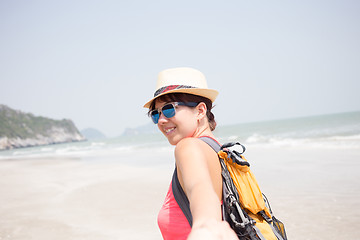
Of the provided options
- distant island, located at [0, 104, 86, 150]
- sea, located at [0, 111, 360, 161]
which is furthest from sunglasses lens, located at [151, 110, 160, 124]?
distant island, located at [0, 104, 86, 150]

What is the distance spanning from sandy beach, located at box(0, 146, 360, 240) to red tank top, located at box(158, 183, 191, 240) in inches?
119

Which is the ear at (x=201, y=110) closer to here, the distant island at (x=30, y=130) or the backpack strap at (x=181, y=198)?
the backpack strap at (x=181, y=198)

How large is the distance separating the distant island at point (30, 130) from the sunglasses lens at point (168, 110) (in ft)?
325

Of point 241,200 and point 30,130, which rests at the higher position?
point 241,200

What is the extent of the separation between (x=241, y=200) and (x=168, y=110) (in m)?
0.58

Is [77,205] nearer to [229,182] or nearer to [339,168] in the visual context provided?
[229,182]

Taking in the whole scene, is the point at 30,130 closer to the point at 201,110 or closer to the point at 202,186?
the point at 201,110

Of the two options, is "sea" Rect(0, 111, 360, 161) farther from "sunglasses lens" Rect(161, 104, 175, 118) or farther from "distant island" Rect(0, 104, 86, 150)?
"distant island" Rect(0, 104, 86, 150)

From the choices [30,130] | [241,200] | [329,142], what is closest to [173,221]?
[241,200]

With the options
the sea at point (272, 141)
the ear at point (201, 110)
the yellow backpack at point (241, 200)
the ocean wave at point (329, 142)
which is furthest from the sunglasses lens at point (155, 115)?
the ocean wave at point (329, 142)

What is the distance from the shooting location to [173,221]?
1399mm

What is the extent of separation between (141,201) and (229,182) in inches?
209

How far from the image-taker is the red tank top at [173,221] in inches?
54.1

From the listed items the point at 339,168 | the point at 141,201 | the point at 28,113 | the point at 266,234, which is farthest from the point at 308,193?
the point at 28,113
